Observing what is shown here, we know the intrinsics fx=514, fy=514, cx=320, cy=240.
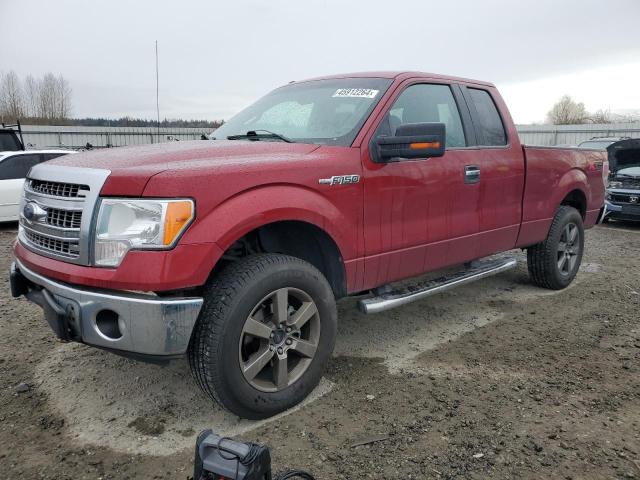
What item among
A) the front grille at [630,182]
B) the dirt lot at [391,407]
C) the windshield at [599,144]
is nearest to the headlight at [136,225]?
the dirt lot at [391,407]

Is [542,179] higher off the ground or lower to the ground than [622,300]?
higher

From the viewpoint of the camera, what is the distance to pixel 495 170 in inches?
165

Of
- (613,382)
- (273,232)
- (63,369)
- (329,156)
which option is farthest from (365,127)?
(63,369)

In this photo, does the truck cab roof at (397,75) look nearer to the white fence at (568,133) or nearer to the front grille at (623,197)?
the front grille at (623,197)

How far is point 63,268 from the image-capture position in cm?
256

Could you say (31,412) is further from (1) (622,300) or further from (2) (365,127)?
(1) (622,300)

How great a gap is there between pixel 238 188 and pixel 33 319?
9.58ft

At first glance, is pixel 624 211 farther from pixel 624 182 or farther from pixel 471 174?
pixel 471 174

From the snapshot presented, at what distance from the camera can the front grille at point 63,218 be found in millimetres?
A: 2527

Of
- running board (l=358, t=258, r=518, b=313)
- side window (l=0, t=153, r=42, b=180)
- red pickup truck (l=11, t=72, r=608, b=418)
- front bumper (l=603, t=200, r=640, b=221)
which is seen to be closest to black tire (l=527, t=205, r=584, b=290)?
running board (l=358, t=258, r=518, b=313)

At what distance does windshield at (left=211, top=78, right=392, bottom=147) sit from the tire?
0.99m

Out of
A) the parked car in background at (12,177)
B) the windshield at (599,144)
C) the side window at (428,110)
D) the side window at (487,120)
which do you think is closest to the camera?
the side window at (428,110)

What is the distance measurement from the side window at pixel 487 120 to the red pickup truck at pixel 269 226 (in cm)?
2

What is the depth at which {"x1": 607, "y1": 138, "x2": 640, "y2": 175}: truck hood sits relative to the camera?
1009 centimetres
